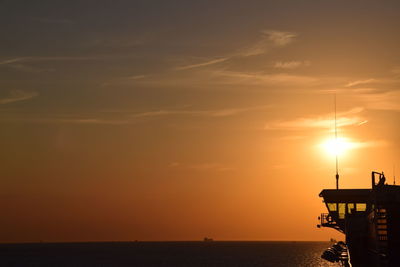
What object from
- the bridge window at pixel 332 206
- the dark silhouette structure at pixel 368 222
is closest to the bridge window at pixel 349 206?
the dark silhouette structure at pixel 368 222

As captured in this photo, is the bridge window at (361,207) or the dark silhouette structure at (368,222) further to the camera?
the bridge window at (361,207)

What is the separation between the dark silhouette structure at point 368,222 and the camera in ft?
126

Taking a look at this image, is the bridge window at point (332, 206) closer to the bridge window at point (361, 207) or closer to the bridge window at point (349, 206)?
the bridge window at point (349, 206)

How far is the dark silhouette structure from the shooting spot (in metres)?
38.3

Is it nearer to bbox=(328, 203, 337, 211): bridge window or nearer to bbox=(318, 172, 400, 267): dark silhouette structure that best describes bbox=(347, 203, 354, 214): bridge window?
bbox=(318, 172, 400, 267): dark silhouette structure

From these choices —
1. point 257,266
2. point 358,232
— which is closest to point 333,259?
point 358,232

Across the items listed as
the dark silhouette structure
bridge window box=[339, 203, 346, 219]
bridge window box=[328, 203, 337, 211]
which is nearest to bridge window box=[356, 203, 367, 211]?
the dark silhouette structure

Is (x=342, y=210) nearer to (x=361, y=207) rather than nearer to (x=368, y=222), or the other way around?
(x=361, y=207)

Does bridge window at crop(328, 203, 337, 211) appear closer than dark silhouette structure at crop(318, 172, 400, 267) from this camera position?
No

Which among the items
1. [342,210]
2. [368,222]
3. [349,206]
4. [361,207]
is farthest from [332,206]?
[368,222]

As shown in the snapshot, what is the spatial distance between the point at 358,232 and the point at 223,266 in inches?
5136

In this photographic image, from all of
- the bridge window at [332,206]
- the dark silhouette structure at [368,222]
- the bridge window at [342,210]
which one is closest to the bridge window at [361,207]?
the dark silhouette structure at [368,222]

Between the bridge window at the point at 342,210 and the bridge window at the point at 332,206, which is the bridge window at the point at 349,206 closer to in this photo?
the bridge window at the point at 342,210

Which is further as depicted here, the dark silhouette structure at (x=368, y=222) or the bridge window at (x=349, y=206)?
the bridge window at (x=349, y=206)
